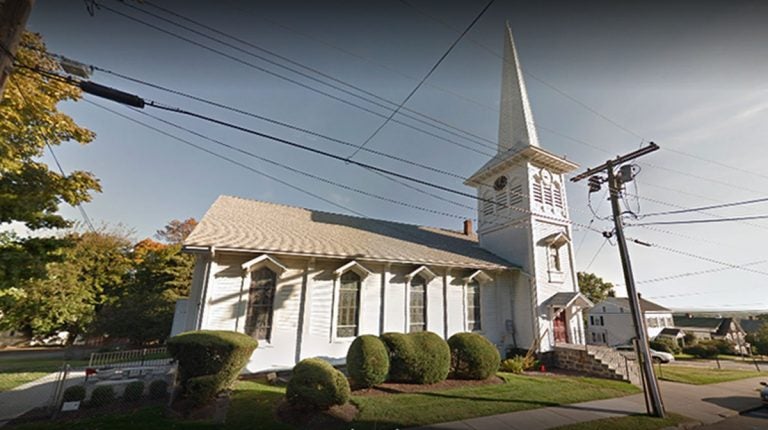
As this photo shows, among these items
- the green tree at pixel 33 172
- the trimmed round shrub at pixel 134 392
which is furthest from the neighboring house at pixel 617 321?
the green tree at pixel 33 172

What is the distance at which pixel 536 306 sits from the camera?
47.8ft

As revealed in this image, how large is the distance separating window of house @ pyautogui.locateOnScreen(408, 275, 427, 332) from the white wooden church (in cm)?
5

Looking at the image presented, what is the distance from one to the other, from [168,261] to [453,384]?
25.5m

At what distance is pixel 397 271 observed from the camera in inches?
523

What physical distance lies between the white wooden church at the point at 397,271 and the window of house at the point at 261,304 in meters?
0.04

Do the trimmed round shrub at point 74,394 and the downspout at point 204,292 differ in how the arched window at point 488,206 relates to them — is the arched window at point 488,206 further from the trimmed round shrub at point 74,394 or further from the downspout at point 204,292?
the trimmed round shrub at point 74,394

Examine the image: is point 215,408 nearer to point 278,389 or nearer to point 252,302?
point 278,389

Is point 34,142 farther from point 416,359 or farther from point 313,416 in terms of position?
point 416,359

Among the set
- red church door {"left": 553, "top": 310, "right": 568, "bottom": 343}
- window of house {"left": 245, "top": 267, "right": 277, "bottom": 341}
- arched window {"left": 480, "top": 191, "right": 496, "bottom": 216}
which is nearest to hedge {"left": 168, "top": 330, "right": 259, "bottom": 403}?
window of house {"left": 245, "top": 267, "right": 277, "bottom": 341}

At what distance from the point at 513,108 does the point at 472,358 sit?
15.3m

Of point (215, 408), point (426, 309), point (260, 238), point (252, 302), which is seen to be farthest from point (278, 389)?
point (426, 309)

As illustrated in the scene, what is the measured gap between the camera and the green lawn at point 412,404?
5961mm

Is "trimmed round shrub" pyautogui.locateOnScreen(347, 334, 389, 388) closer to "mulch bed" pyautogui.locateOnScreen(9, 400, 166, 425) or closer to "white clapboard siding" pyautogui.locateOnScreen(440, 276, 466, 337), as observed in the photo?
"mulch bed" pyautogui.locateOnScreen(9, 400, 166, 425)

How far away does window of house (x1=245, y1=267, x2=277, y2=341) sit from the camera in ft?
34.0
